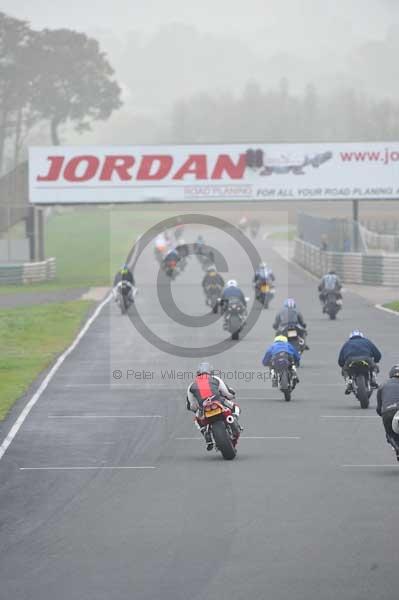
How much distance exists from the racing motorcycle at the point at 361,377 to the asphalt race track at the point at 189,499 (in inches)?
15.4

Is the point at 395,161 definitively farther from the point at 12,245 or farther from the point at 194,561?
the point at 194,561

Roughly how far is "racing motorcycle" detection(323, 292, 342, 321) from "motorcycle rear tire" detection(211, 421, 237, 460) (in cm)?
2455

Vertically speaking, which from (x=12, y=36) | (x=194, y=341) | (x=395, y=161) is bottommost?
(x=194, y=341)

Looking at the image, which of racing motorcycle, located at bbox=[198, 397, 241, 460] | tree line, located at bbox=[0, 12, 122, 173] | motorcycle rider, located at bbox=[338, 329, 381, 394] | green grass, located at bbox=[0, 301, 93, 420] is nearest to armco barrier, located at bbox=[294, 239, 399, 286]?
green grass, located at bbox=[0, 301, 93, 420]

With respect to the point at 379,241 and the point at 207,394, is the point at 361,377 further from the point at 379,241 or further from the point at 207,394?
the point at 379,241

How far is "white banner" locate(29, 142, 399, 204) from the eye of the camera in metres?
63.5

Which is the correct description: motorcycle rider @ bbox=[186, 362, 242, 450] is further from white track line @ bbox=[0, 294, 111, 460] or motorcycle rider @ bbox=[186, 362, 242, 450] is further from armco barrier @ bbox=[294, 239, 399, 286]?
armco barrier @ bbox=[294, 239, 399, 286]

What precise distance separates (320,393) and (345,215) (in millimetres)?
105430

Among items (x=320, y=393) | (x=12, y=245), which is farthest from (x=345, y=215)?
(x=320, y=393)

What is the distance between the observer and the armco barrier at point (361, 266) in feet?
193

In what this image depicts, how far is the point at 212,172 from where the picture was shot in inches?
2506

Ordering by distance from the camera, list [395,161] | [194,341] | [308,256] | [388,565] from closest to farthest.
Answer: [388,565], [194,341], [395,161], [308,256]

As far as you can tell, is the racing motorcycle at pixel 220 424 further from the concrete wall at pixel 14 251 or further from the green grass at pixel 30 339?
the concrete wall at pixel 14 251

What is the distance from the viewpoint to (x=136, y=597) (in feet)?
36.8
